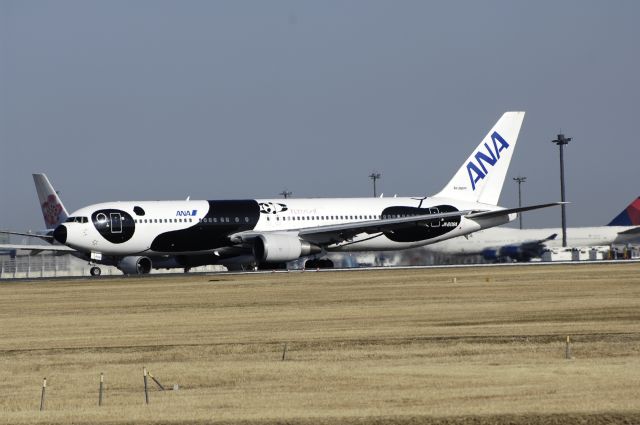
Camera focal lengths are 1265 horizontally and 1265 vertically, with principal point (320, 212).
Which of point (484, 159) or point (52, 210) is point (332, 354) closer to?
point (484, 159)

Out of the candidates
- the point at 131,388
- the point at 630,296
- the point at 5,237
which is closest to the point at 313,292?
the point at 630,296

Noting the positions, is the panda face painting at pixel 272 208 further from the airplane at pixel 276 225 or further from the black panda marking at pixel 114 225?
the black panda marking at pixel 114 225

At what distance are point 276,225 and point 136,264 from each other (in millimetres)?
7466

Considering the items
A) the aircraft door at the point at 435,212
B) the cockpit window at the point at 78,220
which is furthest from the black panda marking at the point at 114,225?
the aircraft door at the point at 435,212

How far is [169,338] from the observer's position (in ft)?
99.3

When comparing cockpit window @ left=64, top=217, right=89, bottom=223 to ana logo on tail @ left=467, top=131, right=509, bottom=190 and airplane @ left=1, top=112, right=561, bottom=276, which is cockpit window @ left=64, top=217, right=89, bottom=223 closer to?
airplane @ left=1, top=112, right=561, bottom=276

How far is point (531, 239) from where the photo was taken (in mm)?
90625

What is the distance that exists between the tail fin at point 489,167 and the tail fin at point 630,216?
38.0m

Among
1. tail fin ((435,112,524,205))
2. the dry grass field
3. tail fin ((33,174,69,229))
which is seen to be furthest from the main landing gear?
tail fin ((33,174,69,229))

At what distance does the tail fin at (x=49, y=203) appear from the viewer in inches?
3310

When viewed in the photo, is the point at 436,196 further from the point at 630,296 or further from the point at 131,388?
the point at 131,388

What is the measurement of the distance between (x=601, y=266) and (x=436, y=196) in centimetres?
1196

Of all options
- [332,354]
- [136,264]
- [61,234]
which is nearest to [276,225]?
[136,264]

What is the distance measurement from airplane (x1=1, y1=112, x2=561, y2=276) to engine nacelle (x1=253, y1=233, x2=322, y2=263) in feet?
0.16
